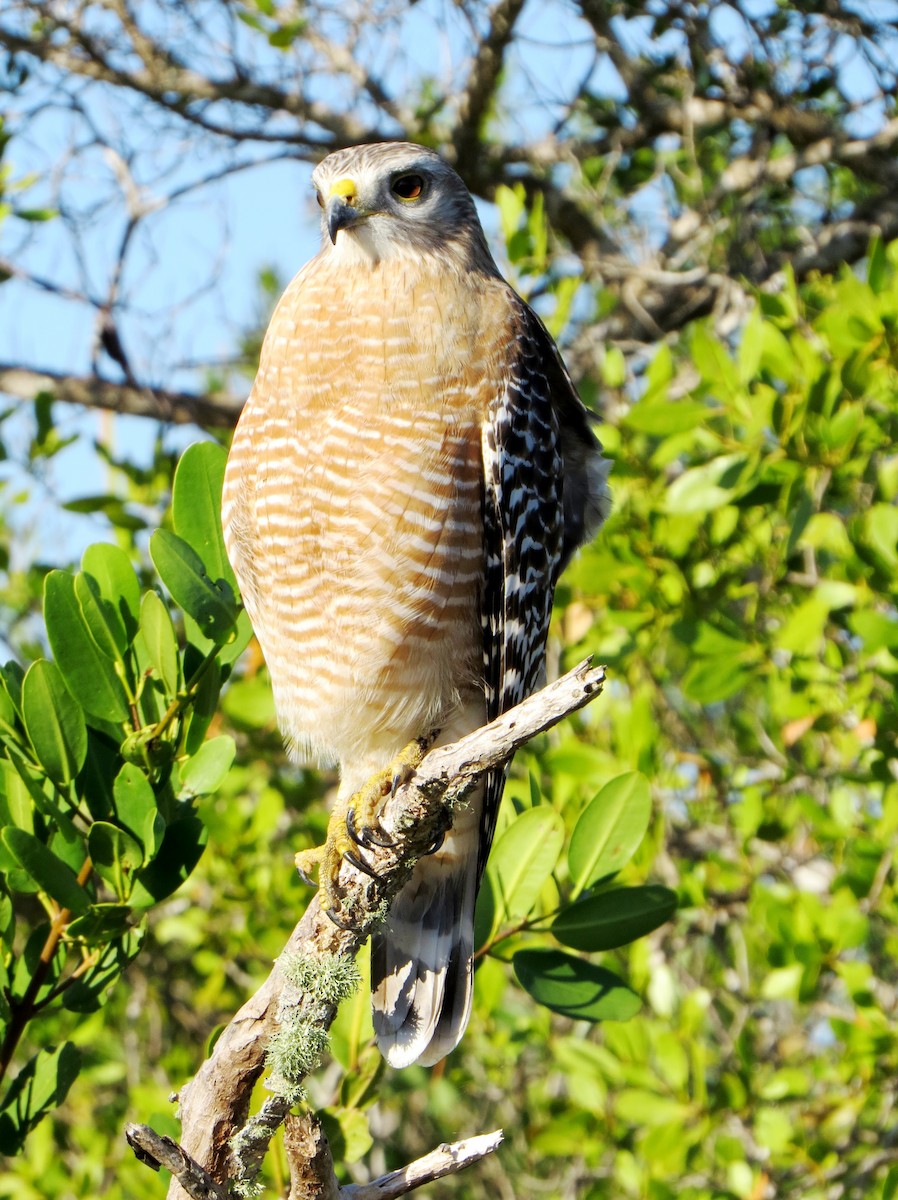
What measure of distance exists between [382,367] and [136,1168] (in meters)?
3.05

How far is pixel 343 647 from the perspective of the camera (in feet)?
10.8

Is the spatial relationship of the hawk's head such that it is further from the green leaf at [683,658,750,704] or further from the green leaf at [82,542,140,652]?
the green leaf at [683,658,750,704]

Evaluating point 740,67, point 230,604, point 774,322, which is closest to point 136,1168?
point 230,604

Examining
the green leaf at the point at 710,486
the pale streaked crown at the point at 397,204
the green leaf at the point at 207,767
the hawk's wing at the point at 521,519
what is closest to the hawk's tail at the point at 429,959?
the hawk's wing at the point at 521,519

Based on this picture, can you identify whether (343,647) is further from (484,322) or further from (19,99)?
(19,99)

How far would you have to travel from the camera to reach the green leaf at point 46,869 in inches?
97.7

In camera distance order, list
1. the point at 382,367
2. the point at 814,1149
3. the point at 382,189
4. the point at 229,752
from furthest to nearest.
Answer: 1. the point at 814,1149
2. the point at 382,189
3. the point at 382,367
4. the point at 229,752

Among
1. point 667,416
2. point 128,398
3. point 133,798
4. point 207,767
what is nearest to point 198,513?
point 207,767

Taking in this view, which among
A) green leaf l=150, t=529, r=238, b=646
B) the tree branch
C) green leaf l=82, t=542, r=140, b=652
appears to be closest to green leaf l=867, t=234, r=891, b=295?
green leaf l=150, t=529, r=238, b=646

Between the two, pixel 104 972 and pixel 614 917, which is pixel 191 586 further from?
pixel 614 917

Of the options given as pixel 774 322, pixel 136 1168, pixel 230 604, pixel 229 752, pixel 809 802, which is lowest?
pixel 136 1168

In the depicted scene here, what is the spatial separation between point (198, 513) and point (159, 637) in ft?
1.77

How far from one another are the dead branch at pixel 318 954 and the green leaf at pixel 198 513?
0.76 m

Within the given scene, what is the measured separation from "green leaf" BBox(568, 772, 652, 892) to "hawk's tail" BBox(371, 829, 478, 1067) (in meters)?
0.51
